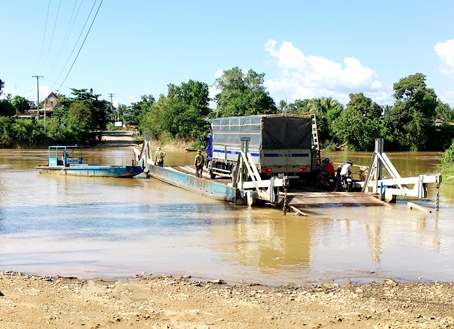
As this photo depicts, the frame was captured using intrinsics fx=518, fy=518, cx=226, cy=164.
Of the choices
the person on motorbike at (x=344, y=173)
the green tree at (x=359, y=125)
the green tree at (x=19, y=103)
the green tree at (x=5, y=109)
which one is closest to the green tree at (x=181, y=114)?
the green tree at (x=359, y=125)

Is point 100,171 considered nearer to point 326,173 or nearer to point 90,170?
point 90,170

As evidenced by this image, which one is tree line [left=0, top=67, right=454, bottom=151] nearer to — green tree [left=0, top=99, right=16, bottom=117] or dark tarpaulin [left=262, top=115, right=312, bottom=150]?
green tree [left=0, top=99, right=16, bottom=117]

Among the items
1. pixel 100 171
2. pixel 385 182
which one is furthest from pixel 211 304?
pixel 100 171

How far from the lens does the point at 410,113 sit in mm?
60250

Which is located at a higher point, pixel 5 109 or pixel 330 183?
pixel 5 109

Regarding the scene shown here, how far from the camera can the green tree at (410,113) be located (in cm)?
5962

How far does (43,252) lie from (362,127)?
52439 mm

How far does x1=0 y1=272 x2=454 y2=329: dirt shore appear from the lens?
570 centimetres

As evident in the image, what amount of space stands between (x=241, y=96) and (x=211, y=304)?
54.6 m

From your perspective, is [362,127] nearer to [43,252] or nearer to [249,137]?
[249,137]

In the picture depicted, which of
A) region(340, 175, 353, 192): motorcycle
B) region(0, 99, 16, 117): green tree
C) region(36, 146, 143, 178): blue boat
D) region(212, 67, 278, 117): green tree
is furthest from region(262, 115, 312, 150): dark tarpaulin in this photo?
region(0, 99, 16, 117): green tree

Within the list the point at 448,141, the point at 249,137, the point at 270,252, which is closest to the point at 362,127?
the point at 448,141

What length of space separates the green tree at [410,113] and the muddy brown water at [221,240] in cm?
4382

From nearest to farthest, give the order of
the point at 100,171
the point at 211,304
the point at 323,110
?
1. the point at 211,304
2. the point at 100,171
3. the point at 323,110
